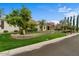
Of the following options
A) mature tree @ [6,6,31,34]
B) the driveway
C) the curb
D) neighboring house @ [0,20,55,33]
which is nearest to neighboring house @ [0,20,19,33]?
neighboring house @ [0,20,55,33]

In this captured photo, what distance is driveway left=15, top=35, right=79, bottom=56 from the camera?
9875 mm

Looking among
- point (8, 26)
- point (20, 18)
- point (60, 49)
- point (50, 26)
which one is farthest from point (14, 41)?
point (60, 49)

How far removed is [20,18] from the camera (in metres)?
10.6

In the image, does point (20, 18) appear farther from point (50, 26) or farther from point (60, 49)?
point (60, 49)

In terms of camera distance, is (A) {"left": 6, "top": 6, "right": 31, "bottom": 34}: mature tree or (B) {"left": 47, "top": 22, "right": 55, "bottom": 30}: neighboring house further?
(B) {"left": 47, "top": 22, "right": 55, "bottom": 30}: neighboring house

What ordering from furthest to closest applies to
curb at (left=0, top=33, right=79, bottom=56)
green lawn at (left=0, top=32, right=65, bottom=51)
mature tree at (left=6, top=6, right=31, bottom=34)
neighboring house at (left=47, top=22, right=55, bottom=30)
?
neighboring house at (left=47, top=22, right=55, bottom=30), mature tree at (left=6, top=6, right=31, bottom=34), green lawn at (left=0, top=32, right=65, bottom=51), curb at (left=0, top=33, right=79, bottom=56)

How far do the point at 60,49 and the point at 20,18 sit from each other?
5.27ft

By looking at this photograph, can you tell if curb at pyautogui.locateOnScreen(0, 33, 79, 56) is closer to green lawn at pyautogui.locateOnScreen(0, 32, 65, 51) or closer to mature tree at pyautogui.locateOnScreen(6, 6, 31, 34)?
green lawn at pyautogui.locateOnScreen(0, 32, 65, 51)

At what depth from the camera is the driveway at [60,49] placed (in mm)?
9875

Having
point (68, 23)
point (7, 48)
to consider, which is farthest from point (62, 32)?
point (7, 48)

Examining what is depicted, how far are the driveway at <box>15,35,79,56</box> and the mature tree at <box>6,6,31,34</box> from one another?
93 centimetres

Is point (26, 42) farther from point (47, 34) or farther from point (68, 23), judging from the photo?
point (68, 23)

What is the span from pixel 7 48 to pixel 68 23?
213 centimetres

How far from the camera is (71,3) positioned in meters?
9.88
